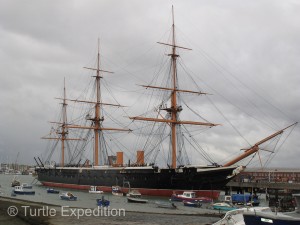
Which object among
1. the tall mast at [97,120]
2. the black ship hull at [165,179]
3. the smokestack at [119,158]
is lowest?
the black ship hull at [165,179]

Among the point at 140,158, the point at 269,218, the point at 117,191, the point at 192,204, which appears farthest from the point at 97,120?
the point at 269,218

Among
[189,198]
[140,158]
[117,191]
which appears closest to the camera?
[189,198]

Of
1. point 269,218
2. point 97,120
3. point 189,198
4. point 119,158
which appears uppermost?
point 97,120

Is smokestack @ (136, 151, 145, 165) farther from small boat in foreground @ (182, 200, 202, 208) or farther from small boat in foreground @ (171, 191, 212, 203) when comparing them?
small boat in foreground @ (182, 200, 202, 208)

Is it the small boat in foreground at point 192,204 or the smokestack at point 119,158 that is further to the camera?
the smokestack at point 119,158

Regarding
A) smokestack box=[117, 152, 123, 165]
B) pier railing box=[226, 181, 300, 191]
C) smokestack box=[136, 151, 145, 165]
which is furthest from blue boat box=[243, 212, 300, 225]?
smokestack box=[117, 152, 123, 165]

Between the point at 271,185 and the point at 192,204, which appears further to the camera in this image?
the point at 271,185

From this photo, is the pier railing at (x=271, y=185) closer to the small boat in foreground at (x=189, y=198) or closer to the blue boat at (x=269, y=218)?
the small boat in foreground at (x=189, y=198)

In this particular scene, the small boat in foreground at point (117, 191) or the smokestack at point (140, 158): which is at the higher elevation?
the smokestack at point (140, 158)

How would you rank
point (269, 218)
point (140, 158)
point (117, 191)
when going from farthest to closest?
point (140, 158), point (117, 191), point (269, 218)

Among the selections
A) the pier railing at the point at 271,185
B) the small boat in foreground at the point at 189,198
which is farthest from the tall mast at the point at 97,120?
the small boat in foreground at the point at 189,198

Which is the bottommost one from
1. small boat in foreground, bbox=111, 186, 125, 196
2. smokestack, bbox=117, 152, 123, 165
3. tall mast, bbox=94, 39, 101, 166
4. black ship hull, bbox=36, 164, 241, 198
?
small boat in foreground, bbox=111, 186, 125, 196

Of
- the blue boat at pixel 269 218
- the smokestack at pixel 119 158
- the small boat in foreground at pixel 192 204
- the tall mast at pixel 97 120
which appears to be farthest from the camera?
the tall mast at pixel 97 120

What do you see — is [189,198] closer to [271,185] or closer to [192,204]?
[192,204]
